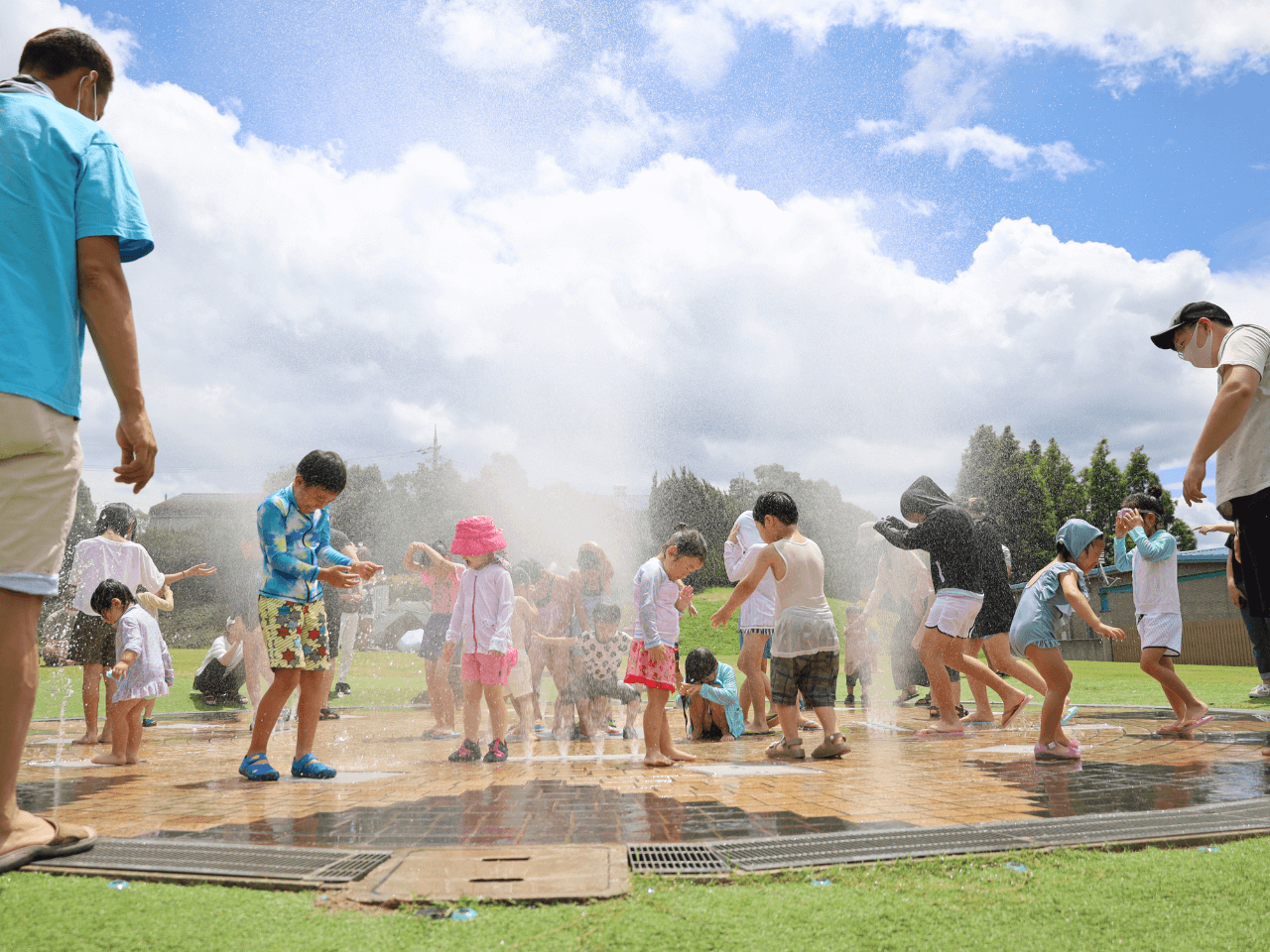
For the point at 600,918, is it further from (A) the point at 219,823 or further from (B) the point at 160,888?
(A) the point at 219,823

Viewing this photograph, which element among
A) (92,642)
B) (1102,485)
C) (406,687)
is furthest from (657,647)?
(1102,485)

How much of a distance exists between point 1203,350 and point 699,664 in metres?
4.09

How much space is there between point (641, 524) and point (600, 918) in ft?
89.9

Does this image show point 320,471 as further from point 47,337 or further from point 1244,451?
point 1244,451

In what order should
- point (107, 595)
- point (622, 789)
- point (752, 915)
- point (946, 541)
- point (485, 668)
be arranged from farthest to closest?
point (946, 541) → point (485, 668) → point (107, 595) → point (622, 789) → point (752, 915)

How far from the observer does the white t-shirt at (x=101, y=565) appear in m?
6.71

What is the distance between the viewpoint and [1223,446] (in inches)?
155

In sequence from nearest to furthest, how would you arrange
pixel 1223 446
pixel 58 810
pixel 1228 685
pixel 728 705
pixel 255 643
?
pixel 58 810
pixel 1223 446
pixel 728 705
pixel 255 643
pixel 1228 685

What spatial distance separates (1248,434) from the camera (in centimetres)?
378

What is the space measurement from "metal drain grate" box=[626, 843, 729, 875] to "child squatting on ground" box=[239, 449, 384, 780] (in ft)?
8.60

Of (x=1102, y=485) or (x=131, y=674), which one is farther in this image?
(x=1102, y=485)

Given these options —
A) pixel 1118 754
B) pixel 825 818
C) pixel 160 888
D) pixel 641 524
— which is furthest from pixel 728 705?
pixel 641 524

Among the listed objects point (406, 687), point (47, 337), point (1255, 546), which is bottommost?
point (406, 687)

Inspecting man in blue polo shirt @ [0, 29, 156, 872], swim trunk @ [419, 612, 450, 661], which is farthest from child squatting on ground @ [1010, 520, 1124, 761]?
swim trunk @ [419, 612, 450, 661]
